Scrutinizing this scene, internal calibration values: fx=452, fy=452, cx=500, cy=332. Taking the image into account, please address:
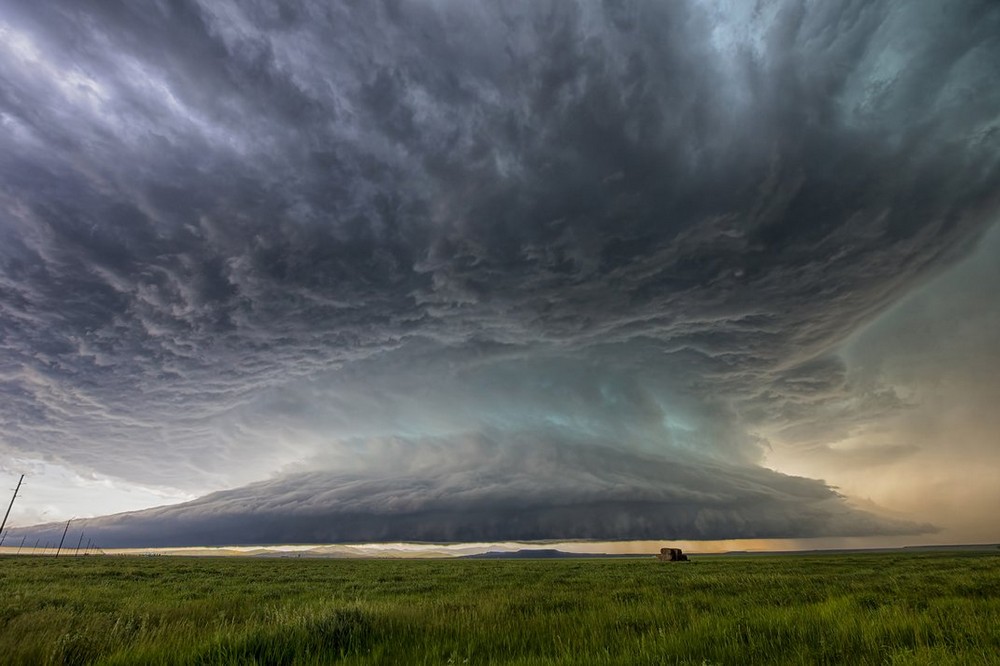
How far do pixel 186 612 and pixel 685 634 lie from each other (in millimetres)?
11701

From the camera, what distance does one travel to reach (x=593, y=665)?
534 cm

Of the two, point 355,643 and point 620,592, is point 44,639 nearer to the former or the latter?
point 355,643

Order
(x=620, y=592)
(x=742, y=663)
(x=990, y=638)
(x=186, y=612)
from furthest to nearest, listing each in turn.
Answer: (x=620, y=592)
(x=186, y=612)
(x=990, y=638)
(x=742, y=663)

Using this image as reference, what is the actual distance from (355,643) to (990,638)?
993 centimetres

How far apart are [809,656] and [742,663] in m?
1.02

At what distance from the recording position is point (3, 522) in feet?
308

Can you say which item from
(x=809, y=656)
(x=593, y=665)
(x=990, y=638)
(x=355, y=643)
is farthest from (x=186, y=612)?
(x=990, y=638)

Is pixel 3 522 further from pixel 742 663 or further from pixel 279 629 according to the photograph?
pixel 742 663

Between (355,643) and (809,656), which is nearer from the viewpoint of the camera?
(809,656)

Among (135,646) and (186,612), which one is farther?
(186,612)

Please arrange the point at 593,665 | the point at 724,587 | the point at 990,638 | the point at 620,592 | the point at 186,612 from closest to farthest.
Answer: the point at 593,665 → the point at 990,638 → the point at 186,612 → the point at 620,592 → the point at 724,587

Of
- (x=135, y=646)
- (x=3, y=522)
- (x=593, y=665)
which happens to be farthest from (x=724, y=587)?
(x=3, y=522)

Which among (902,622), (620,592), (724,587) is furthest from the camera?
(724,587)

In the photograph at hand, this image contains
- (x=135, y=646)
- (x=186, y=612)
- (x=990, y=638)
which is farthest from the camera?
(x=186, y=612)
